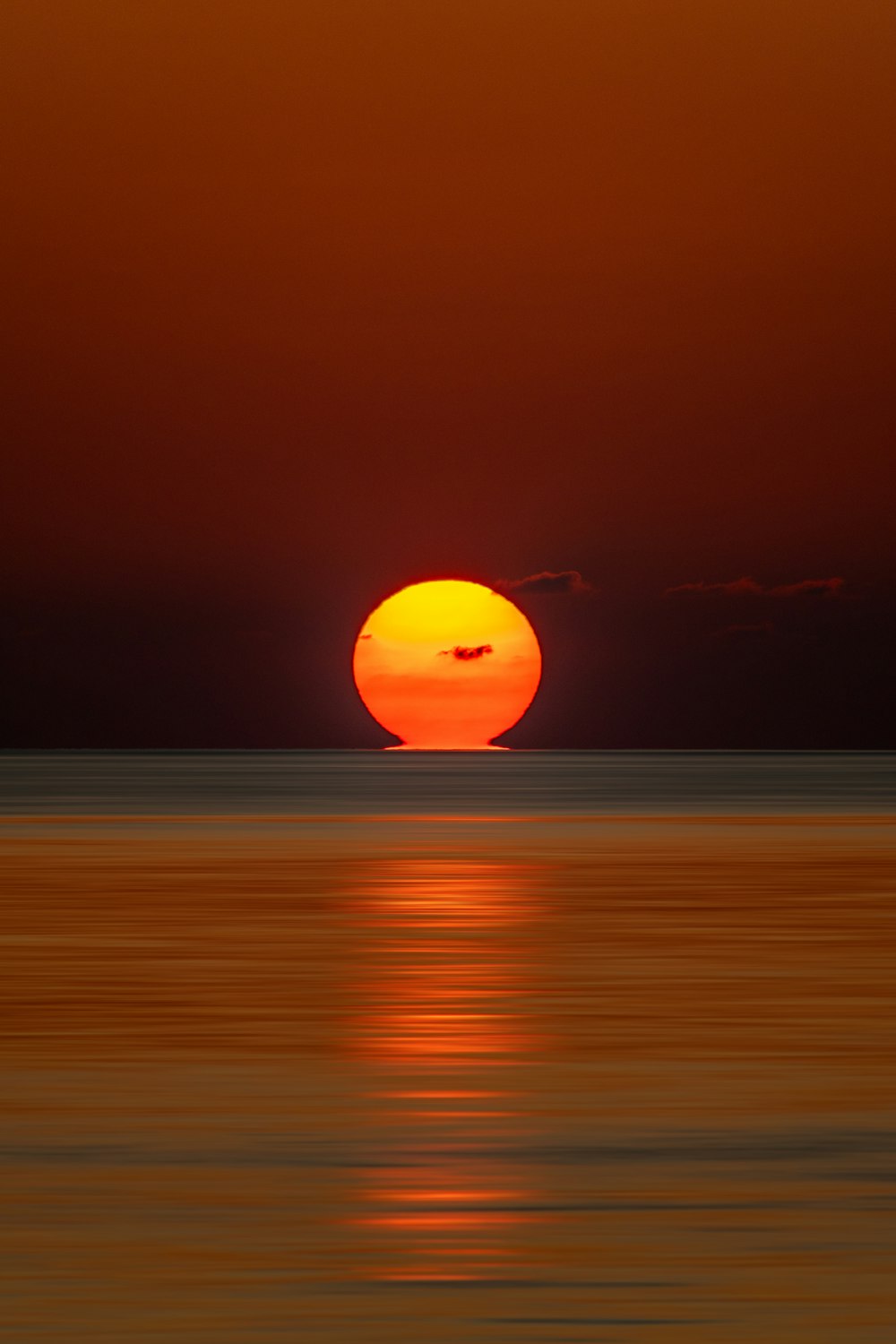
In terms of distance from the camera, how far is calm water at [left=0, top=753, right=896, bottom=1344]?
10.3 meters

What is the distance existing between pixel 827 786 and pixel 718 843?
7336 centimetres

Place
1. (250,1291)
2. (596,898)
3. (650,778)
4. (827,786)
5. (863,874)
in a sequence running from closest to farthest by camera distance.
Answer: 1. (250,1291)
2. (596,898)
3. (863,874)
4. (827,786)
5. (650,778)

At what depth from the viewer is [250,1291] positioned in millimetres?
10406

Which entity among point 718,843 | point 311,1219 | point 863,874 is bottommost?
point 311,1219

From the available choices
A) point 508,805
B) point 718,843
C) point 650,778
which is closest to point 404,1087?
point 718,843

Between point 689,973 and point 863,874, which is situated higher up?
point 863,874

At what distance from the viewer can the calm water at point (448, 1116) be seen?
33.8 feet

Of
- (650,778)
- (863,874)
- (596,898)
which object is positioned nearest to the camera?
(596,898)

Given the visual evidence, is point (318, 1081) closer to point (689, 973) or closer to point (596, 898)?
point (689, 973)

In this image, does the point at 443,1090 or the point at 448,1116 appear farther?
the point at 443,1090

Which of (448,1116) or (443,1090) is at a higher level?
(443,1090)

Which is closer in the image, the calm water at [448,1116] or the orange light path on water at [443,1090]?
the calm water at [448,1116]

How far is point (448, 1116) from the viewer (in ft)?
48.8

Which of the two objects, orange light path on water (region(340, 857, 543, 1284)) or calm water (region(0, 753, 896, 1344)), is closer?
calm water (region(0, 753, 896, 1344))
